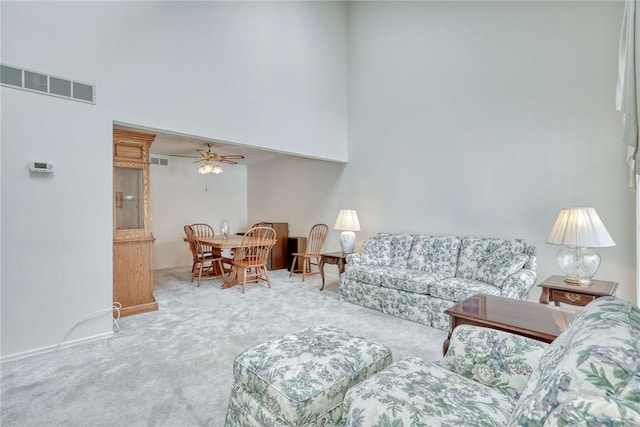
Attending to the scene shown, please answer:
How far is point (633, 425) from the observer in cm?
57

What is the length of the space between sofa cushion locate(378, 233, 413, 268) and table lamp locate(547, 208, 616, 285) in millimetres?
1742

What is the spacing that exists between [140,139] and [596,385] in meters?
4.09

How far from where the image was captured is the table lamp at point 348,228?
451cm

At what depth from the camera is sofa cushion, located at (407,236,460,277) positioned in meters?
3.66

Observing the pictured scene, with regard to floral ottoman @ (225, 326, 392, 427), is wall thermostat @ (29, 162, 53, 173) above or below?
above

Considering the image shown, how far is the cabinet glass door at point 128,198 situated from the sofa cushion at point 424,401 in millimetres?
3322

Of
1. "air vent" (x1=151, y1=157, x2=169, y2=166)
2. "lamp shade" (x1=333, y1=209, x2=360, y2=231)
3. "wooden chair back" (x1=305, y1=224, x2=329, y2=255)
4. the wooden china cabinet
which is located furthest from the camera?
"air vent" (x1=151, y1=157, x2=169, y2=166)

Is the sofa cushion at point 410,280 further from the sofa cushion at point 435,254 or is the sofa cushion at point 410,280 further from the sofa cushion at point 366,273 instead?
the sofa cushion at point 435,254

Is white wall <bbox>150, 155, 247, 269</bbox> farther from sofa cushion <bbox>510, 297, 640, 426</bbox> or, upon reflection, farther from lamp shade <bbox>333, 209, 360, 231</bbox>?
sofa cushion <bbox>510, 297, 640, 426</bbox>

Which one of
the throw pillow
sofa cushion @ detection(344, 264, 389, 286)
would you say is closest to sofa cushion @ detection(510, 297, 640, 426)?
the throw pillow

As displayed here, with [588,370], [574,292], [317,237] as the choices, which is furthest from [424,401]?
[317,237]

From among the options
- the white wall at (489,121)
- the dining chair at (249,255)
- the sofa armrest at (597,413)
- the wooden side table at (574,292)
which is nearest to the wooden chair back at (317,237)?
the white wall at (489,121)

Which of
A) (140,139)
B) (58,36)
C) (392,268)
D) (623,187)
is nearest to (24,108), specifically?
(58,36)

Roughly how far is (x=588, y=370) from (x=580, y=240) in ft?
7.16
